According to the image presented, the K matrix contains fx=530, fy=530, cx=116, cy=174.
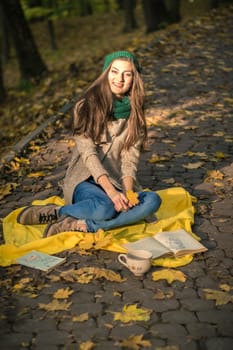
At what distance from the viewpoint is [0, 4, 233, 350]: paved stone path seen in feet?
10.5

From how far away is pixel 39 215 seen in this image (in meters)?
4.77

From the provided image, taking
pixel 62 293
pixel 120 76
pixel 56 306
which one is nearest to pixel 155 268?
pixel 62 293

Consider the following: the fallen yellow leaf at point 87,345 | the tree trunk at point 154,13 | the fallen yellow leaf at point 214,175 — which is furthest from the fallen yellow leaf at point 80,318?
the tree trunk at point 154,13

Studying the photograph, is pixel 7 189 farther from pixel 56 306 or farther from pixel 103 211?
pixel 56 306

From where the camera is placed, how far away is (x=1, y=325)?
333cm

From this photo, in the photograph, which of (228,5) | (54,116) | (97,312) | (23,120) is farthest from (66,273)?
(228,5)

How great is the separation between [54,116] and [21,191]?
2.90 metres

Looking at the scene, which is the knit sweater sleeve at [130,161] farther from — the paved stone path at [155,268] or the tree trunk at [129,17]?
the tree trunk at [129,17]

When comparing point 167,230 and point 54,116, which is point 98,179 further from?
point 54,116

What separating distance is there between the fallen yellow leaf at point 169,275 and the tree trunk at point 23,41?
9759mm

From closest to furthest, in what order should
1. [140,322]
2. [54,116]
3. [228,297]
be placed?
[140,322], [228,297], [54,116]

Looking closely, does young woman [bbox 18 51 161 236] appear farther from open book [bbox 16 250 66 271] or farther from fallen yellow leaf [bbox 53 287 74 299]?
fallen yellow leaf [bbox 53 287 74 299]

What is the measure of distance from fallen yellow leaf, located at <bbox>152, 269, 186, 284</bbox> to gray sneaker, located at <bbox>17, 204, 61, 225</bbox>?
4.07ft

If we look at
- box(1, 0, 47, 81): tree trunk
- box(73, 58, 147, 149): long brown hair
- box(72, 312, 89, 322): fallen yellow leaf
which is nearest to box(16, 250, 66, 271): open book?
box(72, 312, 89, 322): fallen yellow leaf
